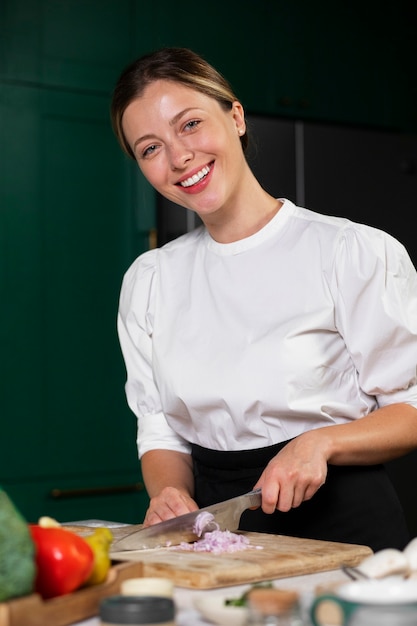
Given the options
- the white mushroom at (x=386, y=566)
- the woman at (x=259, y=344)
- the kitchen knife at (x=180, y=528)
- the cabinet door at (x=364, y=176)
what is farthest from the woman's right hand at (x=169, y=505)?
the cabinet door at (x=364, y=176)

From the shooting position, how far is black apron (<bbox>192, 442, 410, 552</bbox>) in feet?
4.82

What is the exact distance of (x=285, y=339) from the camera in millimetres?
1479

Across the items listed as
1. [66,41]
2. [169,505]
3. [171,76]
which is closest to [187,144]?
[171,76]

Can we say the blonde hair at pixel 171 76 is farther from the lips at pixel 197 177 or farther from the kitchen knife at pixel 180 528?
the kitchen knife at pixel 180 528

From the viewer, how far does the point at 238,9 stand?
9.97 feet

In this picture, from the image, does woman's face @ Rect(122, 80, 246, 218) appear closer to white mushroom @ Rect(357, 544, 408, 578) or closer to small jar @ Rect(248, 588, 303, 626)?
white mushroom @ Rect(357, 544, 408, 578)

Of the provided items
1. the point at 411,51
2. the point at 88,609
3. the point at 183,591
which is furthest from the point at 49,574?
the point at 411,51

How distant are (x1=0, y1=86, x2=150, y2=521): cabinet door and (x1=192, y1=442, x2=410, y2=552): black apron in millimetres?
1235

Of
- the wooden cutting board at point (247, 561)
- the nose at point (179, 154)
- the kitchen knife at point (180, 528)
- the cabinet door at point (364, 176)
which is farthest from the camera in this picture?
the cabinet door at point (364, 176)

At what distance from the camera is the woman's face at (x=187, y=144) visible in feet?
5.03

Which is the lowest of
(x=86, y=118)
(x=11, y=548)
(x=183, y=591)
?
(x=183, y=591)

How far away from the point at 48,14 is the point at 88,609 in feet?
7.12

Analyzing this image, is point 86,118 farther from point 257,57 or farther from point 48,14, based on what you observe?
point 257,57

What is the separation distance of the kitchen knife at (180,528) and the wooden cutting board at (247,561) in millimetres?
23
